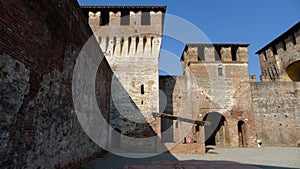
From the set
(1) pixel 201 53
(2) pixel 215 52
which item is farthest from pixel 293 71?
(1) pixel 201 53

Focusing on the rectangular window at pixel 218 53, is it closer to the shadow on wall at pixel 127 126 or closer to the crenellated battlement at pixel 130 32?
the crenellated battlement at pixel 130 32

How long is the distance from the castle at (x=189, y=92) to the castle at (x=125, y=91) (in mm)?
72

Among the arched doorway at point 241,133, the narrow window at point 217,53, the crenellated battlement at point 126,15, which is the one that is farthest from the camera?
the narrow window at point 217,53

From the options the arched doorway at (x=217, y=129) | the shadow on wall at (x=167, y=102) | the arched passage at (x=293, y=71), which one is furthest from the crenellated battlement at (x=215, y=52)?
the arched passage at (x=293, y=71)

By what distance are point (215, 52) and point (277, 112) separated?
679cm

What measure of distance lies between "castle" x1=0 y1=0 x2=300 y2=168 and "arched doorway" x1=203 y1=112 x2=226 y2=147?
0.26 feet

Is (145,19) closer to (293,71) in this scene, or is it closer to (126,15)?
(126,15)

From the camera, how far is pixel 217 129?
15594mm

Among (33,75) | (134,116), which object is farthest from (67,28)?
(134,116)

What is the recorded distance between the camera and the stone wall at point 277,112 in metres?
14.9

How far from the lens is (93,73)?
805 centimetres

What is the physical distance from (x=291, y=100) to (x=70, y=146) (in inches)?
666

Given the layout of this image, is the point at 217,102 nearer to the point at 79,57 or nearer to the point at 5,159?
the point at 79,57

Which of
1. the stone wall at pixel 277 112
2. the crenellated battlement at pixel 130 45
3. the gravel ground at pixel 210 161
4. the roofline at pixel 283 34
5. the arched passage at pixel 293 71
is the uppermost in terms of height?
the roofline at pixel 283 34
